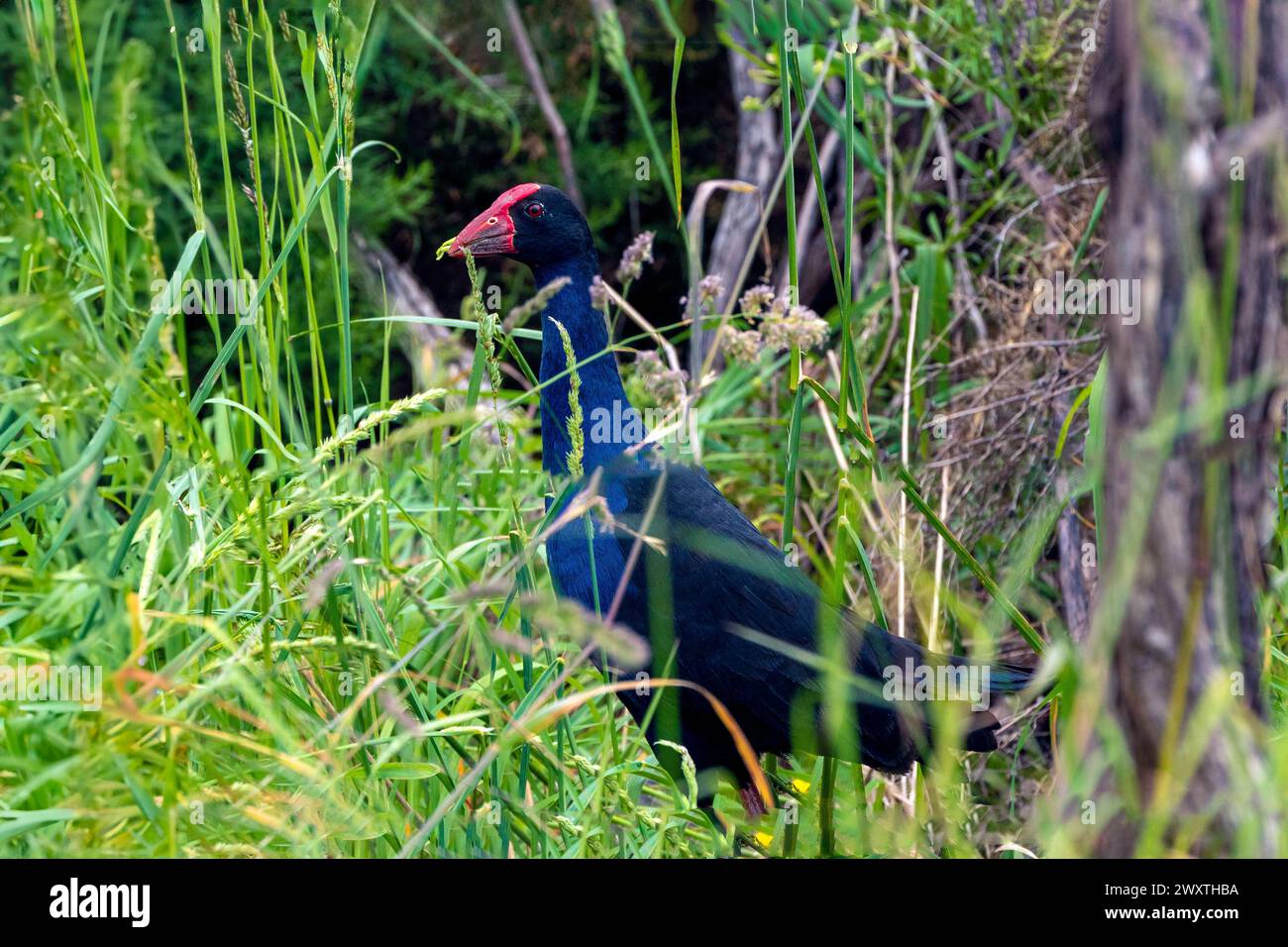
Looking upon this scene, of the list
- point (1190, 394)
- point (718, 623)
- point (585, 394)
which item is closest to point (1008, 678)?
point (718, 623)

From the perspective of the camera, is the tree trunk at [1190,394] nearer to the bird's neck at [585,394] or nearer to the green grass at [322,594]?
the green grass at [322,594]

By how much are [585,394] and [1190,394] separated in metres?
1.29

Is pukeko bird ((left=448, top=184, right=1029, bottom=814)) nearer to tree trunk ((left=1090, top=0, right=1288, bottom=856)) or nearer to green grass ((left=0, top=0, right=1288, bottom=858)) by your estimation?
green grass ((left=0, top=0, right=1288, bottom=858))

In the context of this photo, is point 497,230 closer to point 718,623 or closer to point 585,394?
point 585,394

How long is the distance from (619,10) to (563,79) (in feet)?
1.14

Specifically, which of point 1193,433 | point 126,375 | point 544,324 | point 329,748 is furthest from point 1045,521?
point 544,324

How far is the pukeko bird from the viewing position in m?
1.86

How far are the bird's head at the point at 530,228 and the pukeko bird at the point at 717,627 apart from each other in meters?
0.25

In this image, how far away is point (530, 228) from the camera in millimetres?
2305

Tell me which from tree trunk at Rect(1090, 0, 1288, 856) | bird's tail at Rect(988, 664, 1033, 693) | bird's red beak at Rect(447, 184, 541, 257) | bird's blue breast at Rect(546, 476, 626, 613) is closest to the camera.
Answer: tree trunk at Rect(1090, 0, 1288, 856)

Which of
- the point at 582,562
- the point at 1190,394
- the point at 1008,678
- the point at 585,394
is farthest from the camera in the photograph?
the point at 585,394

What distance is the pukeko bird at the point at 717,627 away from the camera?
1.86 m

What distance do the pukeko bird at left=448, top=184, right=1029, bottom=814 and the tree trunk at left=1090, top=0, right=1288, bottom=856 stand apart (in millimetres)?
775

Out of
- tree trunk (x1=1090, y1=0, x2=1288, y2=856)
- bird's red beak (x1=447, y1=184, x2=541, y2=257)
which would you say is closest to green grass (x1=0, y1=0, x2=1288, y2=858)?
tree trunk (x1=1090, y1=0, x2=1288, y2=856)
